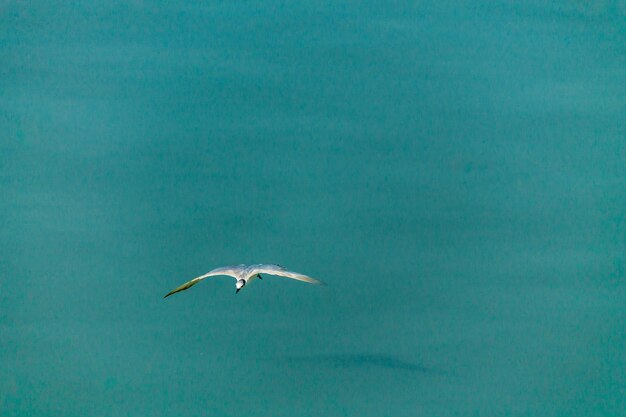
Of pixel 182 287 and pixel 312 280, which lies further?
pixel 182 287

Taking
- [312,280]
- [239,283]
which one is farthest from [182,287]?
[312,280]

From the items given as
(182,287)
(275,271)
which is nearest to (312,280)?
(275,271)

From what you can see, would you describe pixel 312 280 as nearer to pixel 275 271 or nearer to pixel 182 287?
pixel 275 271

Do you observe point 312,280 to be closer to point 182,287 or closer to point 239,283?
point 239,283
